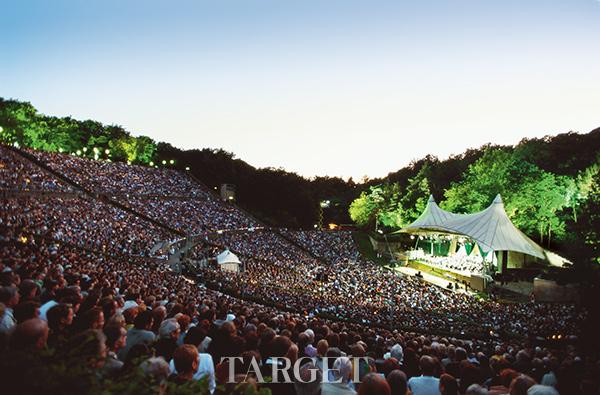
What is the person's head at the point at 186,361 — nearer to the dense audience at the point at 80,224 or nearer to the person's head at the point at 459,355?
the person's head at the point at 459,355

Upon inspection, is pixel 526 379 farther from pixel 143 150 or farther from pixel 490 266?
pixel 143 150

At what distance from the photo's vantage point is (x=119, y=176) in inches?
1752

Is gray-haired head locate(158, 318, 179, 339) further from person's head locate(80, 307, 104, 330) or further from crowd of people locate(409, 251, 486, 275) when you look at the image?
crowd of people locate(409, 251, 486, 275)

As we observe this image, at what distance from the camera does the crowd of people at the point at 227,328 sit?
277cm

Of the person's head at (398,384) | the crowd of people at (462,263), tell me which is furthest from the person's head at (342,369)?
the crowd of people at (462,263)

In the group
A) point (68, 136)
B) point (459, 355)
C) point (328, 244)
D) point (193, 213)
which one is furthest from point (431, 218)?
point (68, 136)

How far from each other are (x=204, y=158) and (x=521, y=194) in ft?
160

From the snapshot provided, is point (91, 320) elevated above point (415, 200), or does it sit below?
below

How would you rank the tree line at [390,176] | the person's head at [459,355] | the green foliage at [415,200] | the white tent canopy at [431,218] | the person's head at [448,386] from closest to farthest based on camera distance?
the person's head at [448,386]
the person's head at [459,355]
the white tent canopy at [431,218]
the tree line at [390,176]
the green foliage at [415,200]

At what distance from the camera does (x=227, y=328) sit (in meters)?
4.97

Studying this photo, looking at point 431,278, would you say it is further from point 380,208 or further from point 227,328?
point 380,208

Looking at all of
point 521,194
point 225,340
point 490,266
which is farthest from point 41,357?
point 521,194

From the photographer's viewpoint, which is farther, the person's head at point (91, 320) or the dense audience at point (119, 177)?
the dense audience at point (119, 177)

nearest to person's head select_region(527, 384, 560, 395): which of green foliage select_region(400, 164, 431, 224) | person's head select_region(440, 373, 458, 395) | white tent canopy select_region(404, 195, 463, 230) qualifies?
person's head select_region(440, 373, 458, 395)
